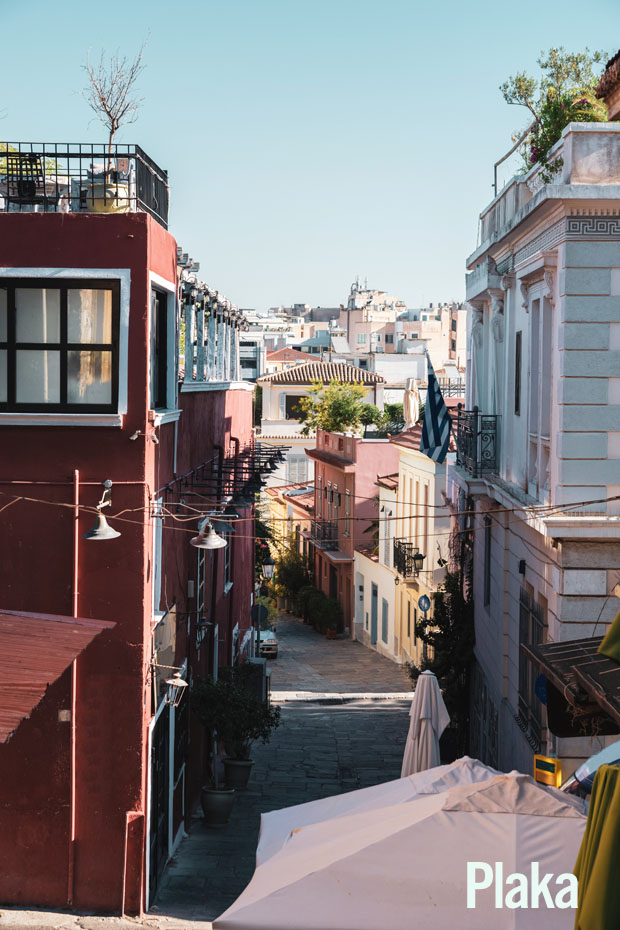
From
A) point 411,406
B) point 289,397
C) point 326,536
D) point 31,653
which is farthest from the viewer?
point 289,397

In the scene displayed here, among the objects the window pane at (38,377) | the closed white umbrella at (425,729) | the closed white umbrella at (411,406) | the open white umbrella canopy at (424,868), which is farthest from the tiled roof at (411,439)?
the open white umbrella canopy at (424,868)

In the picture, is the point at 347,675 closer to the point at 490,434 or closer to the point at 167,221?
the point at 490,434

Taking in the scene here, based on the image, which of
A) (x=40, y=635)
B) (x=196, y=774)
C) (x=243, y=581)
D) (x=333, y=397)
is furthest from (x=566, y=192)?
(x=333, y=397)

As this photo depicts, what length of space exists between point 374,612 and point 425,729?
29.3 meters

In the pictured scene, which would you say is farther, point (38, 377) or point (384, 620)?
point (384, 620)

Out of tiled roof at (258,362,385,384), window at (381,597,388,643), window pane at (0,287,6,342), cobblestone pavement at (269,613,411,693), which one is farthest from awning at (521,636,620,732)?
tiled roof at (258,362,385,384)

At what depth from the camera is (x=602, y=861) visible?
241 inches

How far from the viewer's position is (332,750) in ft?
71.4

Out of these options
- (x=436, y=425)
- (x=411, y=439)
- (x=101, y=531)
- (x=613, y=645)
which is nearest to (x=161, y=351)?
(x=101, y=531)

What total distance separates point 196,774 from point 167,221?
8.67 metres

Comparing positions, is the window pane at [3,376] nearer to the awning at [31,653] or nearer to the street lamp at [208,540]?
the awning at [31,653]

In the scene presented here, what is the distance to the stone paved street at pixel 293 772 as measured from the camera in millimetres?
13961

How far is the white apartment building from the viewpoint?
12703mm

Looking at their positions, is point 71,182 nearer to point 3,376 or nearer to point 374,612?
point 3,376
